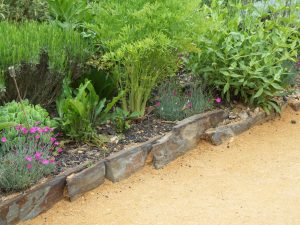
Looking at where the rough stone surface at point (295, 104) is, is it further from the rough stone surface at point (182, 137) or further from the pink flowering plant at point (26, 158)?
the pink flowering plant at point (26, 158)

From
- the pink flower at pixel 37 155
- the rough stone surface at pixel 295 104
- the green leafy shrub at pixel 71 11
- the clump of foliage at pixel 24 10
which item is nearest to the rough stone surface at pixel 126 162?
the pink flower at pixel 37 155

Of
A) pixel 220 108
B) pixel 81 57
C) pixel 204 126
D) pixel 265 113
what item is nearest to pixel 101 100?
pixel 81 57

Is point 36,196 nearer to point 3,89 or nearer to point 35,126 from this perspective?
point 35,126

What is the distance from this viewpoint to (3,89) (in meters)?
4.98

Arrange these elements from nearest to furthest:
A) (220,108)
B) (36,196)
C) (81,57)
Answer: (36,196) → (81,57) → (220,108)

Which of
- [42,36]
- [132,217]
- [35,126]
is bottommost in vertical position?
[132,217]

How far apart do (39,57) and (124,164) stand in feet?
4.54

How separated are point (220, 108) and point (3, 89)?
2.85 meters

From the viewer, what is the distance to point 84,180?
4875 millimetres

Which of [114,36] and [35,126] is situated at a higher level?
[114,36]

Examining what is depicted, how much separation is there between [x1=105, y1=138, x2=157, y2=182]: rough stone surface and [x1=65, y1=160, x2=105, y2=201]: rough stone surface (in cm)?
9

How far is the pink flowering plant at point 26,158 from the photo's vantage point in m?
4.38

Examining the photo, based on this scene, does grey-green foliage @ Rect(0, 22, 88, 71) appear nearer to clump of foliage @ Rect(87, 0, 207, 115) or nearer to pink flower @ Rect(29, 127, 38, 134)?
clump of foliage @ Rect(87, 0, 207, 115)

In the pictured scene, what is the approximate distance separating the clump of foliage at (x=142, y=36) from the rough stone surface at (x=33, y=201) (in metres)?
1.43
